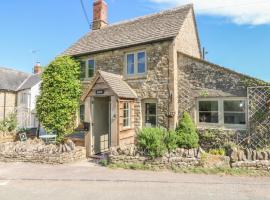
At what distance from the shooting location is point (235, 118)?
11617 millimetres

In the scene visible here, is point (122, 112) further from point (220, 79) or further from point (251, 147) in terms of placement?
point (251, 147)

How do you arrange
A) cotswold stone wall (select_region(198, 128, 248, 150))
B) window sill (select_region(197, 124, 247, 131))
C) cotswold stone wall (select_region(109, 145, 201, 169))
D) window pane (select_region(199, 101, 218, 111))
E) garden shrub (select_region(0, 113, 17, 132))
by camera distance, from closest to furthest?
cotswold stone wall (select_region(109, 145, 201, 169)) → cotswold stone wall (select_region(198, 128, 248, 150)) → window sill (select_region(197, 124, 247, 131)) → window pane (select_region(199, 101, 218, 111)) → garden shrub (select_region(0, 113, 17, 132))

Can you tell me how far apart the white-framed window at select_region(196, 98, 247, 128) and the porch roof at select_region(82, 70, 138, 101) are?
3.92m

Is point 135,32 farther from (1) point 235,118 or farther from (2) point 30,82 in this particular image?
(2) point 30,82

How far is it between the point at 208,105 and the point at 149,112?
11.3 ft

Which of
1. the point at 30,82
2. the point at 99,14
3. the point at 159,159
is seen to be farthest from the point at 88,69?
the point at 30,82

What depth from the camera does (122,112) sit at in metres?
11.9

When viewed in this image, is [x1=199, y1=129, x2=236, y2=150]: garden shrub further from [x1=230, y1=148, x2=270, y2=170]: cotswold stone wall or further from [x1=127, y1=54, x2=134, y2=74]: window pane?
[x1=127, y1=54, x2=134, y2=74]: window pane

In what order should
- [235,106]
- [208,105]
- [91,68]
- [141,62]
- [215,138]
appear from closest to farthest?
[235,106], [215,138], [208,105], [141,62], [91,68]

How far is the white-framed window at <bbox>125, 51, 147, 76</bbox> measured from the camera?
1362 centimetres

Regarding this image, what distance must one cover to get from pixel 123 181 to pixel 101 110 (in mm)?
5722

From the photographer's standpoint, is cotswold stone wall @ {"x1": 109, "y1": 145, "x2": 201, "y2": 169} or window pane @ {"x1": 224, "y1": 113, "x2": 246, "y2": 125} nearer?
cotswold stone wall @ {"x1": 109, "y1": 145, "x2": 201, "y2": 169}

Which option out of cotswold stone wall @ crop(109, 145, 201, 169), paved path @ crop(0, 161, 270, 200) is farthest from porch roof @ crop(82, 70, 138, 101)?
paved path @ crop(0, 161, 270, 200)

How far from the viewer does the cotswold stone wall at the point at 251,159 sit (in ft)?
28.1
